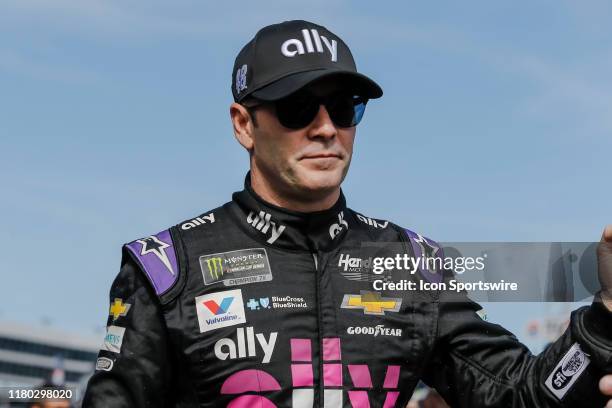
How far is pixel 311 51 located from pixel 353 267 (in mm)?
1000

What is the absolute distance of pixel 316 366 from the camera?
535 cm

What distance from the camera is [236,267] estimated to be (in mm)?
5539

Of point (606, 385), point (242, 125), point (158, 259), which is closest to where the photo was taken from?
point (606, 385)

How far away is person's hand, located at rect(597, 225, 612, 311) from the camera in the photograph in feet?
14.4

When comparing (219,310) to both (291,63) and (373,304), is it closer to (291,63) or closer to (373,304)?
(373,304)

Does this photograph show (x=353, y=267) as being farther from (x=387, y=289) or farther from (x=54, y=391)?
(x=54, y=391)

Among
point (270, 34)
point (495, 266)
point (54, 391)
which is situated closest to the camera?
point (495, 266)

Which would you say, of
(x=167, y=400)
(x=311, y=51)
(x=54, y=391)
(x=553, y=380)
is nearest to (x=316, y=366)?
(x=167, y=400)

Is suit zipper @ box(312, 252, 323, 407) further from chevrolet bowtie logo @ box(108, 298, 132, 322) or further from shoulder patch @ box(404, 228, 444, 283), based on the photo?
chevrolet bowtie logo @ box(108, 298, 132, 322)

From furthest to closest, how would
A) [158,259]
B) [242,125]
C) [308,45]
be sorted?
[242,125] < [308,45] < [158,259]

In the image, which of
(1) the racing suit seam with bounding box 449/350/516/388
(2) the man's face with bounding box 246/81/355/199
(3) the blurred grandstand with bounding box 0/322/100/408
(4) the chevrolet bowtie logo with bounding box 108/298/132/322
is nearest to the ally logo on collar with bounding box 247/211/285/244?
(2) the man's face with bounding box 246/81/355/199

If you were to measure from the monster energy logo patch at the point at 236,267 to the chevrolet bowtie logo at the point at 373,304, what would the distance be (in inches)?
14.8

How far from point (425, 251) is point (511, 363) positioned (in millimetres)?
657

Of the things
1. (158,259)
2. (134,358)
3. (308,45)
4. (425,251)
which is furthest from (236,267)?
(308,45)
